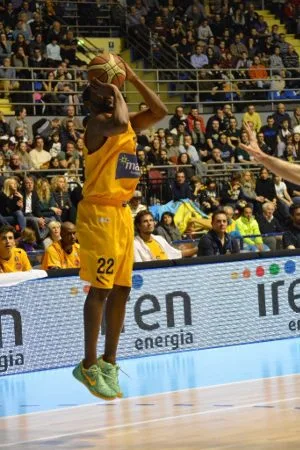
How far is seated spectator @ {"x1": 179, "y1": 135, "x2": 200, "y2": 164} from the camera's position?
19.6 metres

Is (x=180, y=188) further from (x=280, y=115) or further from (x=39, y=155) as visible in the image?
(x=280, y=115)

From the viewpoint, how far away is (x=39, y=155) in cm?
1748

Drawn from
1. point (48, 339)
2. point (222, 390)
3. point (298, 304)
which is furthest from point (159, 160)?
point (222, 390)

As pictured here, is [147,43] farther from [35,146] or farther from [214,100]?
[35,146]

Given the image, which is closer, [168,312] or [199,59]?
[168,312]

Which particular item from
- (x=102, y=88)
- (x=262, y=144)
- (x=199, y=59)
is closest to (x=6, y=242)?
(x=102, y=88)

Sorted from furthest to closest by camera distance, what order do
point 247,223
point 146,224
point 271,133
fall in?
1. point 271,133
2. point 247,223
3. point 146,224

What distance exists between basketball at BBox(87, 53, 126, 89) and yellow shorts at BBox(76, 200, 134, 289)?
2.81 feet

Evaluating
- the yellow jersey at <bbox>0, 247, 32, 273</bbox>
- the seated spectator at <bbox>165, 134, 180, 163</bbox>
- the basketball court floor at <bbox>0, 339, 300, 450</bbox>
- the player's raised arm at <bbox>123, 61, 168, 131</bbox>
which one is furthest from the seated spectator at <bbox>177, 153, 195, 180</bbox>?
the player's raised arm at <bbox>123, 61, 168, 131</bbox>

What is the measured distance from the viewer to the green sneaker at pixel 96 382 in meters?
7.22

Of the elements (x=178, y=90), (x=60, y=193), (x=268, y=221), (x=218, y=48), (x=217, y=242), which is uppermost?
(x=218, y=48)

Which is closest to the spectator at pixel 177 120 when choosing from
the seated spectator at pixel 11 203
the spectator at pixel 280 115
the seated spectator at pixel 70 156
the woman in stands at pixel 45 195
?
the spectator at pixel 280 115

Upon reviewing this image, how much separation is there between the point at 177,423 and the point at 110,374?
657 millimetres

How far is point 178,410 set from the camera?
8.24 metres
